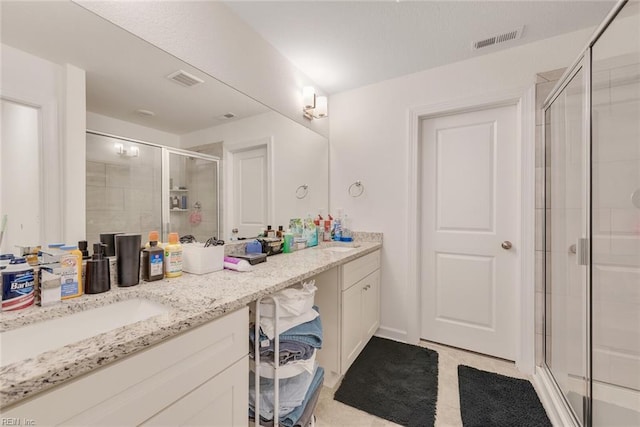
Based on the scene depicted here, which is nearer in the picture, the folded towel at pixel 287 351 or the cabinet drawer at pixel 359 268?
the folded towel at pixel 287 351

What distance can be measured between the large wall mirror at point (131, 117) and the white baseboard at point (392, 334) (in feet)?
4.75

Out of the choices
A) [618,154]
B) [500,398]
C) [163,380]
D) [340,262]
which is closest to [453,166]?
[618,154]

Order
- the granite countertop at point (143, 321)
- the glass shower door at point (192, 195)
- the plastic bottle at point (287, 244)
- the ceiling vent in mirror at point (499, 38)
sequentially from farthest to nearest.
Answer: the plastic bottle at point (287, 244) → the ceiling vent in mirror at point (499, 38) → the glass shower door at point (192, 195) → the granite countertop at point (143, 321)

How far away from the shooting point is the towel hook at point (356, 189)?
8.16 feet

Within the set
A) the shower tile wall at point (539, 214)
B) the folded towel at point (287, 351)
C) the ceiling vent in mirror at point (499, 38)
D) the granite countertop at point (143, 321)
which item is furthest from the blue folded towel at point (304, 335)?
the ceiling vent in mirror at point (499, 38)

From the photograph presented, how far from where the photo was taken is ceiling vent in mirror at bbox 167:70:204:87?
133 centimetres

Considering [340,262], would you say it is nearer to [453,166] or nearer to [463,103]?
[453,166]

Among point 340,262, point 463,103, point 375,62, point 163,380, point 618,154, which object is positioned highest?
point 375,62

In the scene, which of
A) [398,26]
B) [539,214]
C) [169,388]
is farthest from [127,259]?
[539,214]

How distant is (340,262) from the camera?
5.23 feet

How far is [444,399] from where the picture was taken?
1594mm

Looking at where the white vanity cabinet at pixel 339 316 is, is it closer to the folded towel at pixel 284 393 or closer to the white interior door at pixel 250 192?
the folded towel at pixel 284 393

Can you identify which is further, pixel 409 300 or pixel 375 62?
pixel 409 300

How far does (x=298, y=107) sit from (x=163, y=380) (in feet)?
6.80
